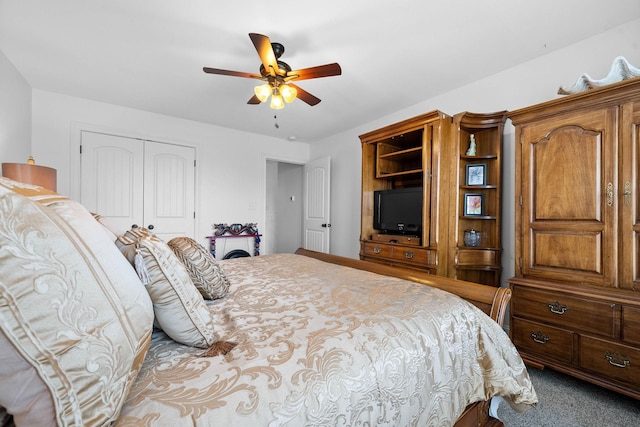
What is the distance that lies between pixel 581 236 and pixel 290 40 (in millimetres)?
2532

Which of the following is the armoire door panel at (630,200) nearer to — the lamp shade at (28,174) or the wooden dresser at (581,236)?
the wooden dresser at (581,236)

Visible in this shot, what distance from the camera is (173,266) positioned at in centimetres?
88

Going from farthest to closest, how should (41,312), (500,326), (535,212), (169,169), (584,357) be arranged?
(169,169), (535,212), (584,357), (500,326), (41,312)

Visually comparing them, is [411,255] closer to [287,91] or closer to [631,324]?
[631,324]

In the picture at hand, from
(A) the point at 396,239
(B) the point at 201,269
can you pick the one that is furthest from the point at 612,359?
(B) the point at 201,269

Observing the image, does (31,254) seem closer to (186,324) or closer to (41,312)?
(41,312)

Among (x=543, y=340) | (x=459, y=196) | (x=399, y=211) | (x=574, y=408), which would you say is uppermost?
(x=459, y=196)

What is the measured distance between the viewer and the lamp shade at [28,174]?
1.92 meters

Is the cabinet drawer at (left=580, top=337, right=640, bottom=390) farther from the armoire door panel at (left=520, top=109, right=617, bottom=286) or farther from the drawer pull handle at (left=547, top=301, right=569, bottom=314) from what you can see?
the armoire door panel at (left=520, top=109, right=617, bottom=286)

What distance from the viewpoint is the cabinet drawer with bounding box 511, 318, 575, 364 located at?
178cm

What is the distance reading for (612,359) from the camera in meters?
1.61

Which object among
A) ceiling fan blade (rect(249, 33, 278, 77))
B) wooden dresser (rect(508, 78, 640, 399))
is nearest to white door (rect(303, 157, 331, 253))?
ceiling fan blade (rect(249, 33, 278, 77))

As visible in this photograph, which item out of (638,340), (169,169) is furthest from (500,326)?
(169,169)

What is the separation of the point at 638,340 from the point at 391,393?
69.4 inches
